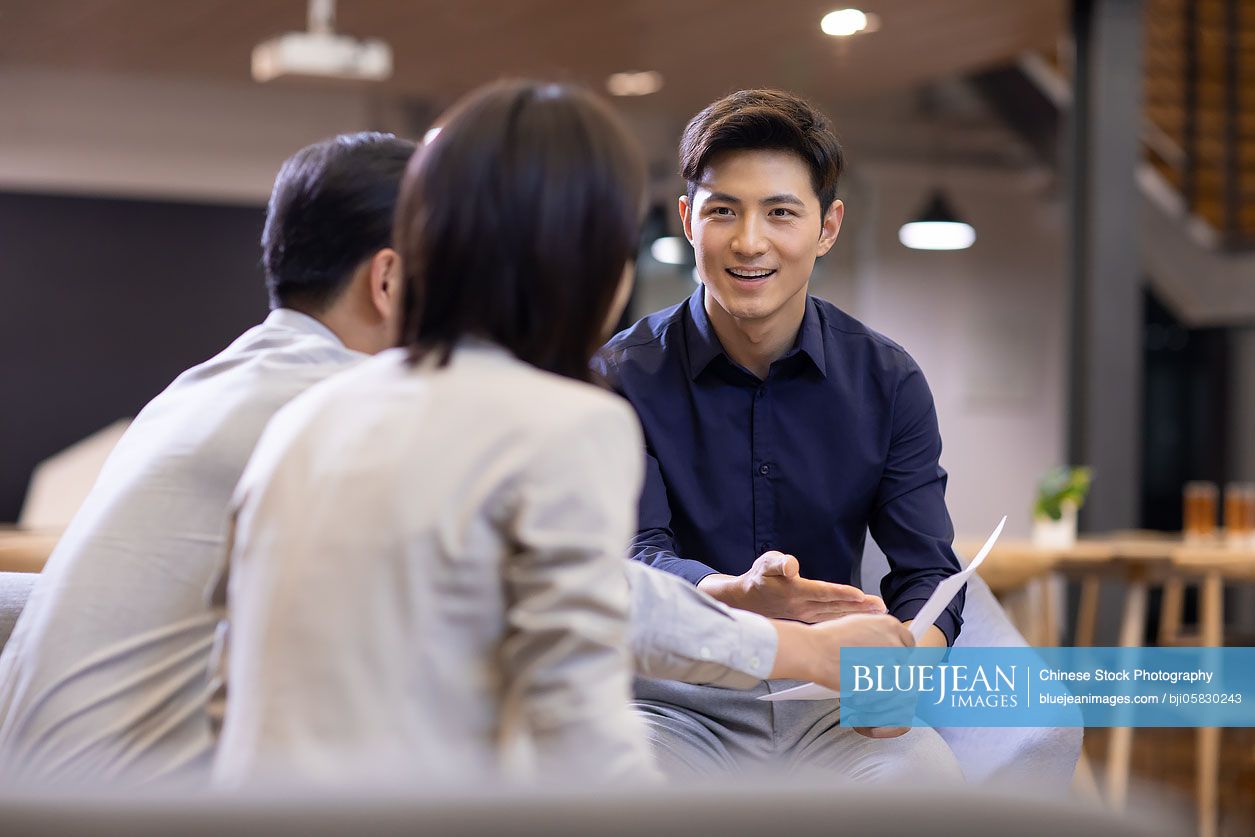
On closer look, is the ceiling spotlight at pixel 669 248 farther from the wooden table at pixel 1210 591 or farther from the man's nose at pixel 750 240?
the man's nose at pixel 750 240

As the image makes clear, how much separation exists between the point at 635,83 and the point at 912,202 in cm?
267

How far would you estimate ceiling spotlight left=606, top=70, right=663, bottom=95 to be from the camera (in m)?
7.36

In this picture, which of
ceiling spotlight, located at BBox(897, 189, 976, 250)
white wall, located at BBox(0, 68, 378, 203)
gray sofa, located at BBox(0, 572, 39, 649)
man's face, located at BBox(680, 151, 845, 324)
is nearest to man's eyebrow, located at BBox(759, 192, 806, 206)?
man's face, located at BBox(680, 151, 845, 324)

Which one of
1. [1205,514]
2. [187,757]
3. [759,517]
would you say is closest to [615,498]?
[187,757]

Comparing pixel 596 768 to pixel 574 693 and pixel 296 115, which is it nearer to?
pixel 574 693

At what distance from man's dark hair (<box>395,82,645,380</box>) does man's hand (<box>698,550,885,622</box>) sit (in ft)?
2.30

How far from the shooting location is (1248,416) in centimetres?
817

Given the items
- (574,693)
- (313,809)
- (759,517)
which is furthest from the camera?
(759,517)

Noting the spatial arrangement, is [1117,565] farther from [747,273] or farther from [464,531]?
[464,531]

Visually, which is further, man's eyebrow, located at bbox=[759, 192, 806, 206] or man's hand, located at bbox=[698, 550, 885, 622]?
man's eyebrow, located at bbox=[759, 192, 806, 206]

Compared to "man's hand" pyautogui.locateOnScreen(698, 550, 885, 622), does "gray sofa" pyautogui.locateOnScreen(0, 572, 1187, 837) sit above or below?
below

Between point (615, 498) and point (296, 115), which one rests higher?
point (296, 115)

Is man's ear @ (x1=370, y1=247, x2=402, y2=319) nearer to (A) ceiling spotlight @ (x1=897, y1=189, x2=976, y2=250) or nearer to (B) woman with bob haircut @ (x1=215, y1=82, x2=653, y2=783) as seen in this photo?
(B) woman with bob haircut @ (x1=215, y1=82, x2=653, y2=783)

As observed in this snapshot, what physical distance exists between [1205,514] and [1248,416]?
10.4 feet
